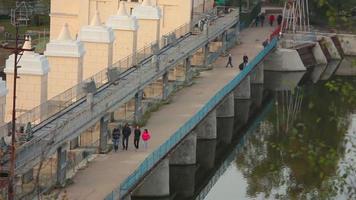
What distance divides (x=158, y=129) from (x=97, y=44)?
243 inches

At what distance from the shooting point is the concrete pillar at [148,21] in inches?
2062

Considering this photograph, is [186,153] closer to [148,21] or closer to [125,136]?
[125,136]

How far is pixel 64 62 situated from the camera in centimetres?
3884

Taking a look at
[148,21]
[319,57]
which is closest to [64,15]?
[148,21]

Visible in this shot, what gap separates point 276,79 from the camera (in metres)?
67.1

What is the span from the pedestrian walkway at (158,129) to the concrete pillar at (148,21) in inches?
139

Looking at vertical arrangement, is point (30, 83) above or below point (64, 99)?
above

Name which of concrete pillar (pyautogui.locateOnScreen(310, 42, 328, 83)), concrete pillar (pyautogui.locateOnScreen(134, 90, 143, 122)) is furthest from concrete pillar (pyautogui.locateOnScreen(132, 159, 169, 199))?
concrete pillar (pyautogui.locateOnScreen(310, 42, 328, 83))

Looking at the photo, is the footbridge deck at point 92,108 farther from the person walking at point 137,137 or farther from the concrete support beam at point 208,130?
the concrete support beam at point 208,130

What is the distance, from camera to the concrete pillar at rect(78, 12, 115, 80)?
4275 cm

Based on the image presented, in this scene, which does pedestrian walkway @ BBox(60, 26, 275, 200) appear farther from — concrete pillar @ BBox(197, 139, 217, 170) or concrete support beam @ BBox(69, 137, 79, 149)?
concrete pillar @ BBox(197, 139, 217, 170)

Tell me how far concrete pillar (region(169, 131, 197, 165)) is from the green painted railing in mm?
651

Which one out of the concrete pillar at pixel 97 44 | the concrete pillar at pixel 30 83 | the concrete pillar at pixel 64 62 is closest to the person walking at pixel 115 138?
the concrete pillar at pixel 30 83

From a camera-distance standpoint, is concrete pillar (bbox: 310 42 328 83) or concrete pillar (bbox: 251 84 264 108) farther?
concrete pillar (bbox: 310 42 328 83)
